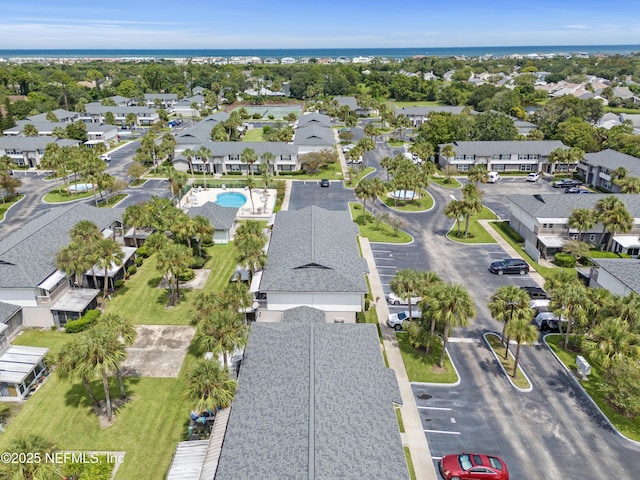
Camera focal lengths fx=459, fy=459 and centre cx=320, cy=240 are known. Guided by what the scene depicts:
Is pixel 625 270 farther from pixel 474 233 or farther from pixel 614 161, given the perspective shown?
pixel 614 161

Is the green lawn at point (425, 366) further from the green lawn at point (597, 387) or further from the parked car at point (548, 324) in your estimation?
the parked car at point (548, 324)

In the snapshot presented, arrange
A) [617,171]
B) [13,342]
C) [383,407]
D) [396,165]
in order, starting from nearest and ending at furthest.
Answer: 1. [383,407]
2. [13,342]
3. [617,171]
4. [396,165]

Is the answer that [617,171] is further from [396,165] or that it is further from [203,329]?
[203,329]

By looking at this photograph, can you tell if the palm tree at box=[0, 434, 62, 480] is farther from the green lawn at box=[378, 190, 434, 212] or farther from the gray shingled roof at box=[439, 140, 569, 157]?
the gray shingled roof at box=[439, 140, 569, 157]

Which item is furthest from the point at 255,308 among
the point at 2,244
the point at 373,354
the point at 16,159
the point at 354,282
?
the point at 16,159

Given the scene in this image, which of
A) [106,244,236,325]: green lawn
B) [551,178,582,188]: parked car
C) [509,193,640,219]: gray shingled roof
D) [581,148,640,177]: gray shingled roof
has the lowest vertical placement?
[106,244,236,325]: green lawn

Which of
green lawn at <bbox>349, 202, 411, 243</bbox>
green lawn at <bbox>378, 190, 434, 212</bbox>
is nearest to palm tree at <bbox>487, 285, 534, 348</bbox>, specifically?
green lawn at <bbox>349, 202, 411, 243</bbox>
